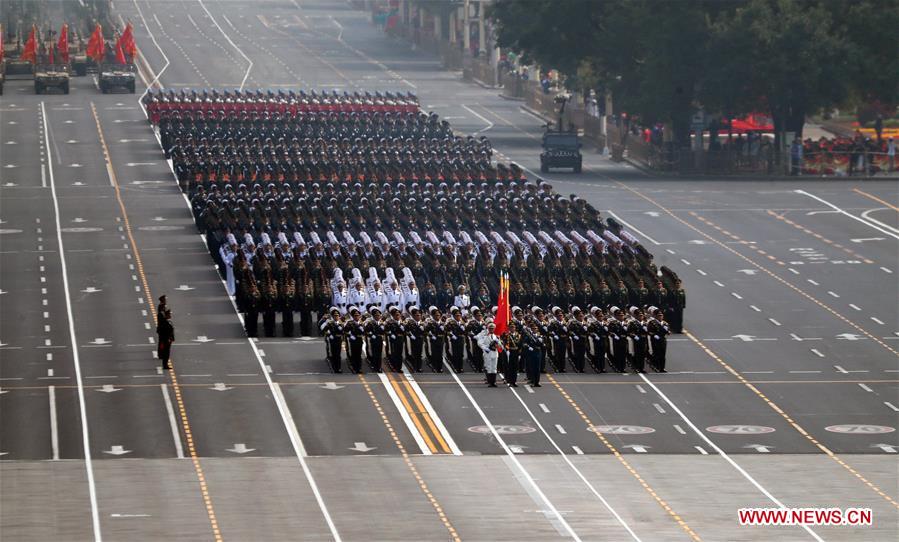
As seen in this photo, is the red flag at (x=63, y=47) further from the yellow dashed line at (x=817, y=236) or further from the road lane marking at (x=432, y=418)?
the road lane marking at (x=432, y=418)

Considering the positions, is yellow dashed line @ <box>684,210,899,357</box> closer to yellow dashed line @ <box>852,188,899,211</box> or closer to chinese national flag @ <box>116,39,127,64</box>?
yellow dashed line @ <box>852,188,899,211</box>

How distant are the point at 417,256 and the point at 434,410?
14.5 m

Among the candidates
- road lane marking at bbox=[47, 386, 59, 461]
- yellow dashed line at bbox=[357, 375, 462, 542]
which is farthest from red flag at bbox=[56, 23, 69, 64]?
yellow dashed line at bbox=[357, 375, 462, 542]

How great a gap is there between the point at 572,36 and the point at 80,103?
97.4 ft

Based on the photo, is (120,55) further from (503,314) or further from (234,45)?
(503,314)

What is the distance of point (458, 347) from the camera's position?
57875 mm

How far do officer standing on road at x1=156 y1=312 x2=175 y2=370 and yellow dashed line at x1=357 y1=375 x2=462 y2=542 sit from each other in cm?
532

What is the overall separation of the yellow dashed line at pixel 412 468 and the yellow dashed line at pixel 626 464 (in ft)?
14.7

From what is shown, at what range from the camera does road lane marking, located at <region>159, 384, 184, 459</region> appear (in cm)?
4862

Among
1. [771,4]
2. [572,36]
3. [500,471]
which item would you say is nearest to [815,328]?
[500,471]

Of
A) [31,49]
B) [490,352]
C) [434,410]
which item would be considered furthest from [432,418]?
[31,49]

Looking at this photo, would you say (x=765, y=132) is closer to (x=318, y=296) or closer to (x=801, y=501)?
(x=318, y=296)

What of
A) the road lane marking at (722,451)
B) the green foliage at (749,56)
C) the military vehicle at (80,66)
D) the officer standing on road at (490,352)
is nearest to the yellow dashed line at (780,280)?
the road lane marking at (722,451)

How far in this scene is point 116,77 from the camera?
128750 mm
